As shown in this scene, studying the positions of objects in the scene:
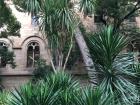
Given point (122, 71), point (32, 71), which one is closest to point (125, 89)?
point (122, 71)

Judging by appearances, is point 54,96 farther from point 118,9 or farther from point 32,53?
point 32,53

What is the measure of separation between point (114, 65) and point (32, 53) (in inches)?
593

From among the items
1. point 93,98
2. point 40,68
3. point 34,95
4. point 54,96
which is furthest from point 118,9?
point 34,95

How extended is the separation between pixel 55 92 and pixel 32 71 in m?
14.6

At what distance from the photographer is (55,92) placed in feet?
38.3

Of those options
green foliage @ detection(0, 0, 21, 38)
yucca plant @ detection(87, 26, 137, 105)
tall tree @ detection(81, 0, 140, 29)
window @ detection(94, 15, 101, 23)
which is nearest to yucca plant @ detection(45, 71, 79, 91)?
yucca plant @ detection(87, 26, 137, 105)

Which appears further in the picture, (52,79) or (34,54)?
(34,54)

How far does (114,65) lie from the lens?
43.8 ft

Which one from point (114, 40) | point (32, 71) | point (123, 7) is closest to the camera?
point (114, 40)

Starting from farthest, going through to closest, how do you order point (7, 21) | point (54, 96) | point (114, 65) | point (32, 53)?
point (32, 53) → point (7, 21) → point (114, 65) → point (54, 96)

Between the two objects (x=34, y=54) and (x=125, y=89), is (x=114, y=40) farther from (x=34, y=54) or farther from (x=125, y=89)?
(x=34, y=54)

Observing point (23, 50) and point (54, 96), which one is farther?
point (23, 50)

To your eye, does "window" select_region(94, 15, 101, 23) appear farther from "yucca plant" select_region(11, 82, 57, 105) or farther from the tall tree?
"yucca plant" select_region(11, 82, 57, 105)

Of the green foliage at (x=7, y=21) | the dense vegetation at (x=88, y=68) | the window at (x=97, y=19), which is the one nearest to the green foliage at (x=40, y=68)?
the window at (x=97, y=19)
